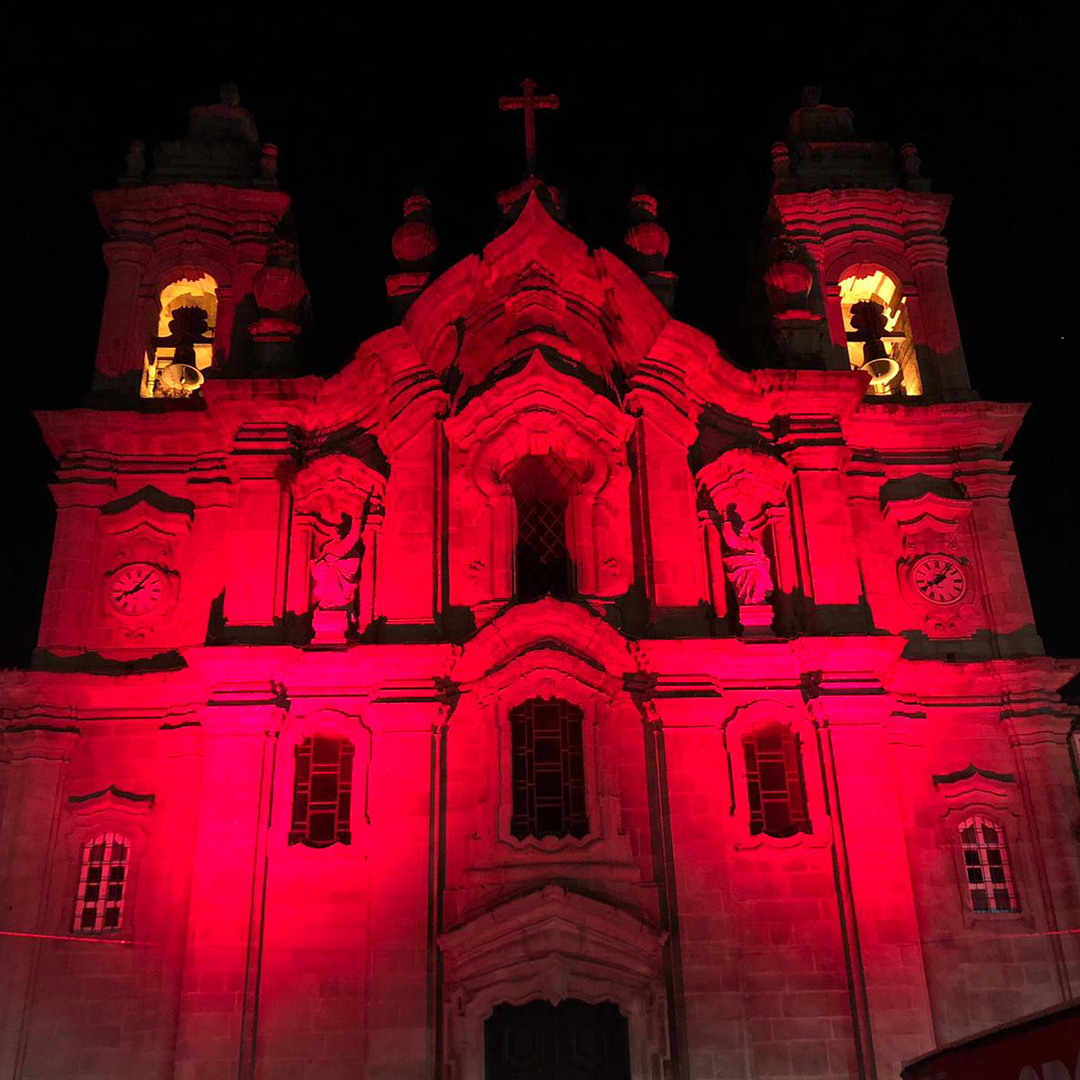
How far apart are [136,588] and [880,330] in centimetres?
1540

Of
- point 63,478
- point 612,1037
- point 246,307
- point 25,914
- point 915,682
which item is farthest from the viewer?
point 246,307

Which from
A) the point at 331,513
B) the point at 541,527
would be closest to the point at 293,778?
the point at 331,513

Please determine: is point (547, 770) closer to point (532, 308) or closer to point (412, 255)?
point (532, 308)

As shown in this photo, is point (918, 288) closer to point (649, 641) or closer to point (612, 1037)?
point (649, 641)

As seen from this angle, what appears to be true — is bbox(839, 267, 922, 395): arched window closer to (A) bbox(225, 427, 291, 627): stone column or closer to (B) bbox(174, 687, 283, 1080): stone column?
(A) bbox(225, 427, 291, 627): stone column

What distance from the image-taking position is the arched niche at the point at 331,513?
21.9 meters

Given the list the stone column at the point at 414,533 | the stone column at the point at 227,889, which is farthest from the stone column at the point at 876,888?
the stone column at the point at 227,889

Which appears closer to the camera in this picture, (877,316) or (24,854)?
(24,854)

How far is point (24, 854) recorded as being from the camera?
66.3 feet

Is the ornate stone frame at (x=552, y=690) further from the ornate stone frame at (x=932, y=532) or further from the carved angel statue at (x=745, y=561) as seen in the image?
the ornate stone frame at (x=932, y=532)

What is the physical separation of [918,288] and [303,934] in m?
17.2

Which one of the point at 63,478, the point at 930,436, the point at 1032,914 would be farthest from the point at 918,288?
the point at 63,478

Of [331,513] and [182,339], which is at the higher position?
[182,339]

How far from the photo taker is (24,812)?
20.5m
